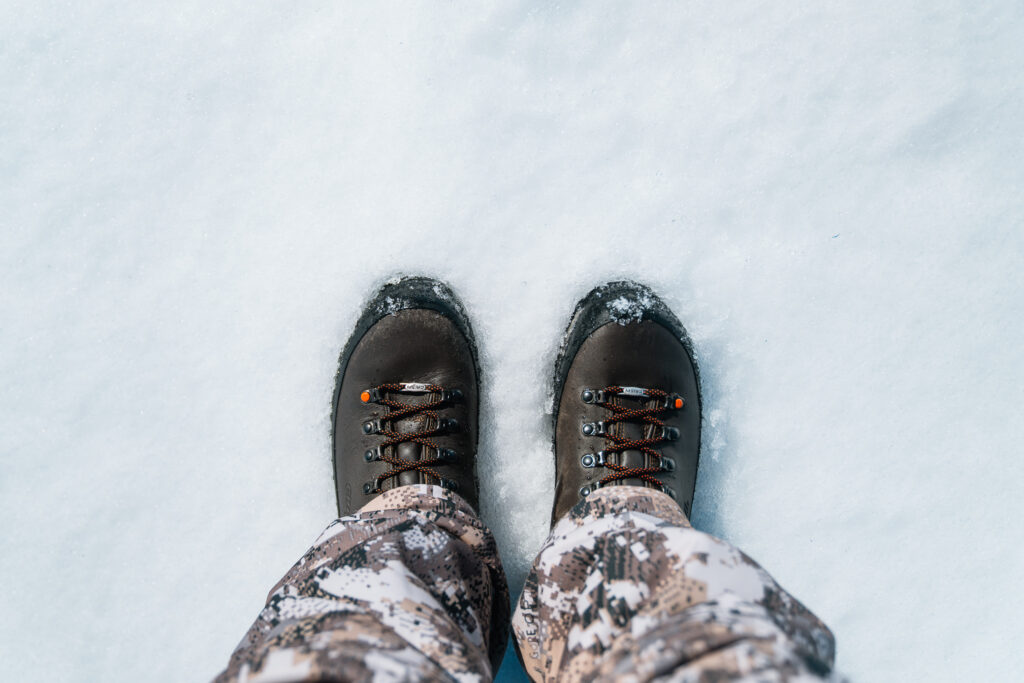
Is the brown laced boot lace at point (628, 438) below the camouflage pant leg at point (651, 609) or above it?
above

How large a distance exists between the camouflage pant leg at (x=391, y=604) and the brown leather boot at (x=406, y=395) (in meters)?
0.08

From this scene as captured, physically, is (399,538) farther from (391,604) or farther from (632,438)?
(632,438)

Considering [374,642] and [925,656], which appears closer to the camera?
[374,642]

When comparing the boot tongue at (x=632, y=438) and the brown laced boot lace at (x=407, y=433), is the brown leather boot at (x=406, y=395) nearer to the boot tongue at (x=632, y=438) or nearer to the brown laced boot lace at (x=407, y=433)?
the brown laced boot lace at (x=407, y=433)

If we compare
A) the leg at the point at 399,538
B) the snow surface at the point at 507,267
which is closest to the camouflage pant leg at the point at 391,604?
the leg at the point at 399,538

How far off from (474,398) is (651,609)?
0.44 metres

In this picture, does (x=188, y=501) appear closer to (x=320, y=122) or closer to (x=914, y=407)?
(x=320, y=122)

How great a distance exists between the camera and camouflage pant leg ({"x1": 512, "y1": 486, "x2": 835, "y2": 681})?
444mm

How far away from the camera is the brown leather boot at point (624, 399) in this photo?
86 cm

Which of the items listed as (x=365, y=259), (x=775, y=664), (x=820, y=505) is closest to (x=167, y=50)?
(x=365, y=259)

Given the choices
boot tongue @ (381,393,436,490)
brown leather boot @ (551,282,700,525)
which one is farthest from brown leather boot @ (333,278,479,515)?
brown leather boot @ (551,282,700,525)

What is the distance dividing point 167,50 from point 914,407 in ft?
4.16

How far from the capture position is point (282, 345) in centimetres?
93

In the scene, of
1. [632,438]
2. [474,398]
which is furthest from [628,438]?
[474,398]
